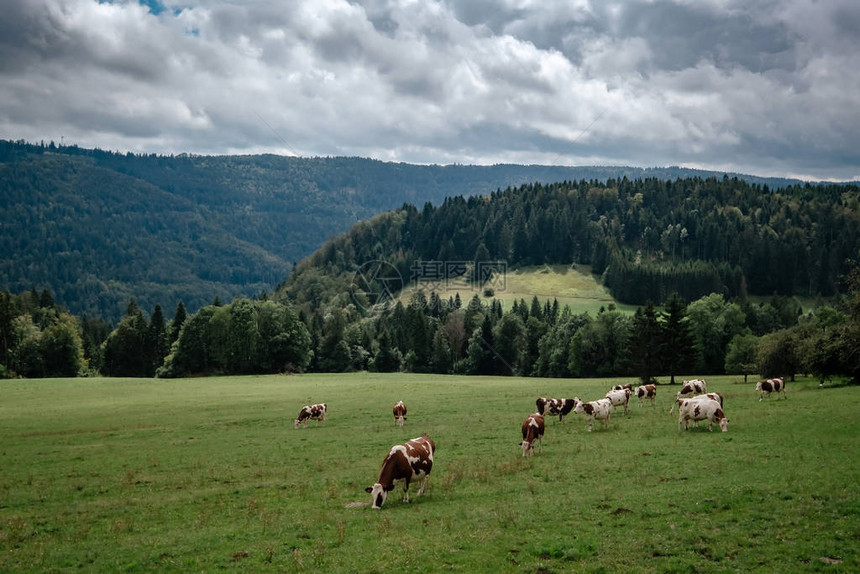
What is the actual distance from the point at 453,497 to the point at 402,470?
194 cm

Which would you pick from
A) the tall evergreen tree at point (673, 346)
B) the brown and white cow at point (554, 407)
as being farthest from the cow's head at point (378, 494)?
the tall evergreen tree at point (673, 346)

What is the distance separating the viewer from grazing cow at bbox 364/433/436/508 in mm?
19594

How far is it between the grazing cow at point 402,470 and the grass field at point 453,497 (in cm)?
66

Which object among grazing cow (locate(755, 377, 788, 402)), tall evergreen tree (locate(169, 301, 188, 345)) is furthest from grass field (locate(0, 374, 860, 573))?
tall evergreen tree (locate(169, 301, 188, 345))

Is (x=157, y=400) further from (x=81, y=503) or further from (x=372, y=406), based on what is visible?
(x=81, y=503)

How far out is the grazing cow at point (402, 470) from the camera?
1959 centimetres

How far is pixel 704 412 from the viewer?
3019 cm

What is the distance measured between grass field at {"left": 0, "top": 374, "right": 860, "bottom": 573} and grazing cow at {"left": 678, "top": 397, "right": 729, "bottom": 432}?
0.70 metres

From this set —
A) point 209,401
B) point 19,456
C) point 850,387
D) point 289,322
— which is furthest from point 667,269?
point 19,456

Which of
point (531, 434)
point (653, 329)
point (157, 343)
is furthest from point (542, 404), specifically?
point (157, 343)

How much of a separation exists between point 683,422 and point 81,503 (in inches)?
1081

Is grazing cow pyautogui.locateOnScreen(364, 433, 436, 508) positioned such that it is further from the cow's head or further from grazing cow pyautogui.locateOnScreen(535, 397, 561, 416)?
grazing cow pyautogui.locateOnScreen(535, 397, 561, 416)

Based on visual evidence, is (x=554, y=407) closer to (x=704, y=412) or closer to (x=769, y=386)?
(x=704, y=412)

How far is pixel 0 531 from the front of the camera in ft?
61.4
